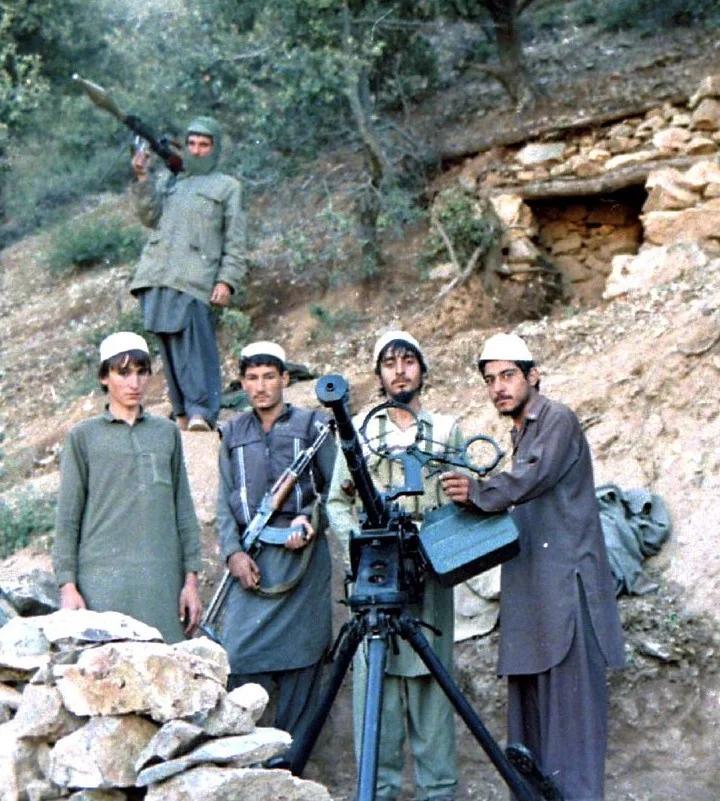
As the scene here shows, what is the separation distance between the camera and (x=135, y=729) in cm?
393

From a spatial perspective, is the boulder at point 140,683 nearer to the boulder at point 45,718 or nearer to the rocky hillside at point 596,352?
the boulder at point 45,718

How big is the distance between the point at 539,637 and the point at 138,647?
4.75 feet

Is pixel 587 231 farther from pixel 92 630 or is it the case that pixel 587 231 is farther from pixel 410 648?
pixel 92 630

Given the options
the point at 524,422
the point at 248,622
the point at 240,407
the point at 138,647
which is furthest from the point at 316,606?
the point at 240,407

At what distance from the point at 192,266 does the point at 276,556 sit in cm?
256

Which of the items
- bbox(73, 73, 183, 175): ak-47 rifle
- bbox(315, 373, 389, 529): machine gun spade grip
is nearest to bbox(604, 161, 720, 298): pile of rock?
bbox(73, 73, 183, 175): ak-47 rifle

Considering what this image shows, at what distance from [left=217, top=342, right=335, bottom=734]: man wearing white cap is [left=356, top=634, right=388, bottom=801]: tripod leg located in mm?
1040

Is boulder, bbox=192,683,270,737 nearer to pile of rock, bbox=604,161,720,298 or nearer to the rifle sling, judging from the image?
the rifle sling

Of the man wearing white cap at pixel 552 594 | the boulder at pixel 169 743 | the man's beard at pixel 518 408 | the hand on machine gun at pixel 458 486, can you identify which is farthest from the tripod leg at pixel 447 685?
the man's beard at pixel 518 408

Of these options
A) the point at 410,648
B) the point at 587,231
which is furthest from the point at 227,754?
the point at 587,231

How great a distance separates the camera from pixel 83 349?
10.6m

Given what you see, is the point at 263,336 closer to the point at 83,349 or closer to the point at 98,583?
the point at 83,349

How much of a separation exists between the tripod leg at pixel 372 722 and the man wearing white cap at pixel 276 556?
3.41 feet

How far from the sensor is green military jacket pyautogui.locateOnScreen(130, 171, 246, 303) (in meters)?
7.36
